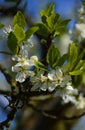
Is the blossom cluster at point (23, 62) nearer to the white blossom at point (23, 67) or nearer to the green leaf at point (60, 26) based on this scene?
the white blossom at point (23, 67)

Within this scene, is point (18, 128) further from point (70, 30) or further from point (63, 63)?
point (63, 63)

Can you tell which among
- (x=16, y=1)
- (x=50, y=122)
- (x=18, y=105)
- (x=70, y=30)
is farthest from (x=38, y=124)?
(x=18, y=105)

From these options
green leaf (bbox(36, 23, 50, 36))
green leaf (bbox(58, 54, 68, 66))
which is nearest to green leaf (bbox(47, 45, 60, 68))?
green leaf (bbox(58, 54, 68, 66))

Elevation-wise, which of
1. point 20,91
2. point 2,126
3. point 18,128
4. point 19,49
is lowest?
point 18,128

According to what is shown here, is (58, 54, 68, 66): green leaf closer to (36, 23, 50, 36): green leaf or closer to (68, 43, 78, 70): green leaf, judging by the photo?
(68, 43, 78, 70): green leaf

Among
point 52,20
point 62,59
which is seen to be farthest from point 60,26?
point 62,59

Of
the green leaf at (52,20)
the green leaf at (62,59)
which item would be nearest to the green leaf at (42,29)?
the green leaf at (52,20)

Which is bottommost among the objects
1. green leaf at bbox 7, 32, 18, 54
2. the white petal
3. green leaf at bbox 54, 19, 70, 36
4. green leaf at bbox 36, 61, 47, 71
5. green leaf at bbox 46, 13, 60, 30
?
the white petal

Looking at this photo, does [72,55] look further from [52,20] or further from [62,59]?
[52,20]

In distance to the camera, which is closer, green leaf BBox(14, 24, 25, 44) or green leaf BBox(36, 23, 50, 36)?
green leaf BBox(14, 24, 25, 44)
